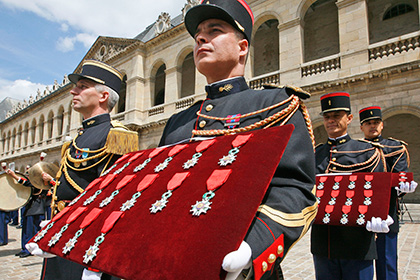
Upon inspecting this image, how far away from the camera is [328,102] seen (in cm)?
346

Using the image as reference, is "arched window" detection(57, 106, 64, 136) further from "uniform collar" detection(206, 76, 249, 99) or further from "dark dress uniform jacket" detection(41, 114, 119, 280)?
"uniform collar" detection(206, 76, 249, 99)

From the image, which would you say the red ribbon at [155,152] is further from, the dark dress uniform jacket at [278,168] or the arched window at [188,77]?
the arched window at [188,77]

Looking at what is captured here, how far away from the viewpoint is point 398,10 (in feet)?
42.7

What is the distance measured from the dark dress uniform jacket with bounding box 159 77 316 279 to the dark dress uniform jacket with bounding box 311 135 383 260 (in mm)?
1935

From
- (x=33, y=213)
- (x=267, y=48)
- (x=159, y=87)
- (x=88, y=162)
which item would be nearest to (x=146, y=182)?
(x=88, y=162)

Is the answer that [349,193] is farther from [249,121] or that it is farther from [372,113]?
[372,113]

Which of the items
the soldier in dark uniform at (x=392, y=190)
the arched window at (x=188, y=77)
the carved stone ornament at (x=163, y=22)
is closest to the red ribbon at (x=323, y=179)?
the soldier in dark uniform at (x=392, y=190)

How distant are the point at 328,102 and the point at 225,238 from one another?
3.16 metres

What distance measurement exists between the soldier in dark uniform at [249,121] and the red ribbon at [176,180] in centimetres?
27

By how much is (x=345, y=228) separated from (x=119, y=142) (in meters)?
2.28

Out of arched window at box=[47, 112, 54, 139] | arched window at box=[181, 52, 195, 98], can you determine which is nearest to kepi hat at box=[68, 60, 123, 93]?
arched window at box=[181, 52, 195, 98]

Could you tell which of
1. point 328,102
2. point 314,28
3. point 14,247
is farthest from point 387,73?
point 14,247

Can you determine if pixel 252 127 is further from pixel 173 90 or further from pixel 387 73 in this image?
pixel 173 90

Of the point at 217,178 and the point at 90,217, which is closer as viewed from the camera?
the point at 217,178
